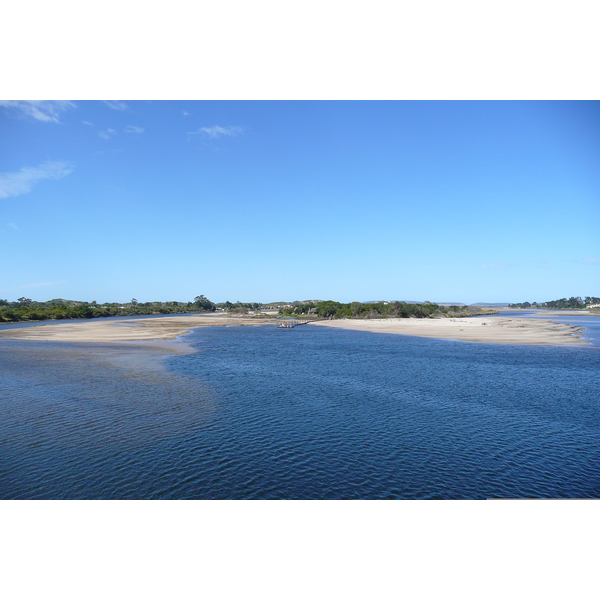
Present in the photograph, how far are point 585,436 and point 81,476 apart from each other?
73.6 feet

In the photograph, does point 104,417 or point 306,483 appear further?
point 104,417

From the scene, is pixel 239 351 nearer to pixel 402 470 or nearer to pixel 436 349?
pixel 436 349

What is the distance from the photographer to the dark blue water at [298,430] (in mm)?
12992

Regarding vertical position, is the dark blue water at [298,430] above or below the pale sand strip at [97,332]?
below

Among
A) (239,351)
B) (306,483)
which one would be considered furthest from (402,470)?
(239,351)

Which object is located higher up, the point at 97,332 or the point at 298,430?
the point at 97,332

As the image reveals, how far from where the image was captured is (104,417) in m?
19.5

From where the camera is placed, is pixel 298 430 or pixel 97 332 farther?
pixel 97 332

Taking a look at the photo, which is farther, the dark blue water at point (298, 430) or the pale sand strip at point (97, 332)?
the pale sand strip at point (97, 332)

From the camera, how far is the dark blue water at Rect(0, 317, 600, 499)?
13.0 meters

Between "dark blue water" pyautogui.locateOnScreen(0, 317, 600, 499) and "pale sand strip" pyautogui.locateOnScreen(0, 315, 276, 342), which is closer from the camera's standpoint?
"dark blue water" pyautogui.locateOnScreen(0, 317, 600, 499)

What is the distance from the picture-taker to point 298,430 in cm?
1805

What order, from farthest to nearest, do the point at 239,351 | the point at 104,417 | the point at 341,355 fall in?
1. the point at 239,351
2. the point at 341,355
3. the point at 104,417

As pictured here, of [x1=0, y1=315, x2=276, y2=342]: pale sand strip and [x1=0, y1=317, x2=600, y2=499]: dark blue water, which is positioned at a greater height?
[x1=0, y1=315, x2=276, y2=342]: pale sand strip
